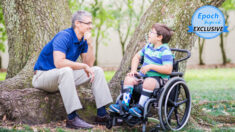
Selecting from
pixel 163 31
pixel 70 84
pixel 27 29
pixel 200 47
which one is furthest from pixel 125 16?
pixel 70 84

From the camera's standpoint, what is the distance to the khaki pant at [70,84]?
324 centimetres

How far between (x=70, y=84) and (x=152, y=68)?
34.0 inches

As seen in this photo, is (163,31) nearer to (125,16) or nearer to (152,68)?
(152,68)

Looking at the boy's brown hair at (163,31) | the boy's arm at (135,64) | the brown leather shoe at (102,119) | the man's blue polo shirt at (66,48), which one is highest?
the boy's brown hair at (163,31)

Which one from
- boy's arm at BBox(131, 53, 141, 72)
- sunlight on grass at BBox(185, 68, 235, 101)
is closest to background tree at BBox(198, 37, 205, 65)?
sunlight on grass at BBox(185, 68, 235, 101)

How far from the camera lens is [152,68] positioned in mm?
3133

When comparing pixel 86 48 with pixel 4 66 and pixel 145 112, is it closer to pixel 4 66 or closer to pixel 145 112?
pixel 145 112

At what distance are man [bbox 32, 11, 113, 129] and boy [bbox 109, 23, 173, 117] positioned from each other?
354mm

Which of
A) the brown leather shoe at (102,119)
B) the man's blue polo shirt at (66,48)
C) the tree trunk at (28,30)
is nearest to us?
the man's blue polo shirt at (66,48)

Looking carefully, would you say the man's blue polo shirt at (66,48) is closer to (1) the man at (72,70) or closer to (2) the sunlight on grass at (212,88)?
(1) the man at (72,70)

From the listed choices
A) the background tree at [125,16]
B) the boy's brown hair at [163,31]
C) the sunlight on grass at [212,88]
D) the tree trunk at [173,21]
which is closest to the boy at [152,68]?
the boy's brown hair at [163,31]

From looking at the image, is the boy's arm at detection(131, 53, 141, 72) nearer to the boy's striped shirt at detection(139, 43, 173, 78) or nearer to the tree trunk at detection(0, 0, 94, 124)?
the boy's striped shirt at detection(139, 43, 173, 78)

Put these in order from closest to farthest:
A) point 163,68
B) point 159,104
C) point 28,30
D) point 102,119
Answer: point 159,104 → point 163,68 → point 102,119 → point 28,30

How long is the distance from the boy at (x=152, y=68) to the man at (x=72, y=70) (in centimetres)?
35
